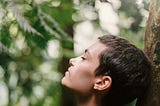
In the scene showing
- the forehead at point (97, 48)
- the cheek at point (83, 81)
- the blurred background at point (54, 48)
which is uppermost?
the forehead at point (97, 48)

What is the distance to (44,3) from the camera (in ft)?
9.68

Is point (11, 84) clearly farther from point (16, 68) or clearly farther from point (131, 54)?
point (131, 54)

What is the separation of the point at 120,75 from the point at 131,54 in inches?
4.2

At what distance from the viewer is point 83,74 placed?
2.02 metres

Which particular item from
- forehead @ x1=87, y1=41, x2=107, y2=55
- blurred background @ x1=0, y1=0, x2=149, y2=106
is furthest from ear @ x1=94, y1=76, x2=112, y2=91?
blurred background @ x1=0, y1=0, x2=149, y2=106

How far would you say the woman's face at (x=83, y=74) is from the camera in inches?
78.7

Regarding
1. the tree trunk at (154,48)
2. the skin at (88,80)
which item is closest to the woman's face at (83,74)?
the skin at (88,80)

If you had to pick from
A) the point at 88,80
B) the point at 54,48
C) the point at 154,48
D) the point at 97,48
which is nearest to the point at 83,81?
the point at 88,80

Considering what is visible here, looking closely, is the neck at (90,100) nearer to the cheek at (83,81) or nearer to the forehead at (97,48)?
the cheek at (83,81)

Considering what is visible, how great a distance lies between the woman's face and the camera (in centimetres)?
200

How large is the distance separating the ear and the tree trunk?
19 cm

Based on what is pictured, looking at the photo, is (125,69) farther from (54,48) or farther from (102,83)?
(54,48)

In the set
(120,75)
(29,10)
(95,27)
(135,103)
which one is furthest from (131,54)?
(95,27)

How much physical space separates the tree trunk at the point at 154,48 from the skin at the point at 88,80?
0.63 feet
